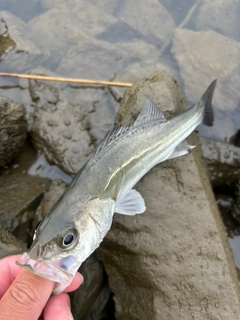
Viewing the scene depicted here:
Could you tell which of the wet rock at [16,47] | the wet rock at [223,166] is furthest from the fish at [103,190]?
the wet rock at [16,47]

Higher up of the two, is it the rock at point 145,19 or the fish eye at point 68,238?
the fish eye at point 68,238

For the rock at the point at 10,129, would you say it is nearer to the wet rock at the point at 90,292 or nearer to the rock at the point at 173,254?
the wet rock at the point at 90,292

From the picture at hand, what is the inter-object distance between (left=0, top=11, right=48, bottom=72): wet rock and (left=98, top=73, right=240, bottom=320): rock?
3423 mm

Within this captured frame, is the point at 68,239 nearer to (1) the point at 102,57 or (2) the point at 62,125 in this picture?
(2) the point at 62,125

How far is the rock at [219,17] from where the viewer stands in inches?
251

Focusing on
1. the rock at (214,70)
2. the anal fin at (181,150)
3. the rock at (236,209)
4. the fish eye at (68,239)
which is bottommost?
the rock at (236,209)

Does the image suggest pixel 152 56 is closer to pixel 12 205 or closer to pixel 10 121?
pixel 10 121

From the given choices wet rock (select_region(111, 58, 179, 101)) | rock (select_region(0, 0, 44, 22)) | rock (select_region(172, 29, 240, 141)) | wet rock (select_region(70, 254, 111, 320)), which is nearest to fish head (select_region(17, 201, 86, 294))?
wet rock (select_region(70, 254, 111, 320))

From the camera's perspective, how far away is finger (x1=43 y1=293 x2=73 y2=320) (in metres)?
2.55

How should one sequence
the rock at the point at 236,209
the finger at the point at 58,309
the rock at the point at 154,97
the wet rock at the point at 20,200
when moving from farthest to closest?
1. the rock at the point at 236,209
2. the rock at the point at 154,97
3. the wet rock at the point at 20,200
4. the finger at the point at 58,309

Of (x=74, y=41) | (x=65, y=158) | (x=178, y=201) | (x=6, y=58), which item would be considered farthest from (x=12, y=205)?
(x=74, y=41)

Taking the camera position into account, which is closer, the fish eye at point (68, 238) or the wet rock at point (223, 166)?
the fish eye at point (68, 238)

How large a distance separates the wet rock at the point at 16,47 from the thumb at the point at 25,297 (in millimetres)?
4397

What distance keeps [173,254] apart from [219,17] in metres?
5.05
